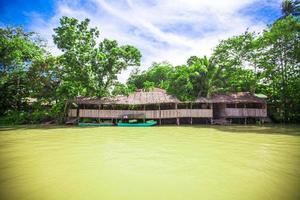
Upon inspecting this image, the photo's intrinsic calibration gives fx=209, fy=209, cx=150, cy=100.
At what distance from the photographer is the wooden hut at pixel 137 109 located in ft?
63.7

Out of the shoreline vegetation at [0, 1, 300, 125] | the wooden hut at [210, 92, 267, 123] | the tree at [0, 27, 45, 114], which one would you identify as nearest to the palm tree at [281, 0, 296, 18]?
the shoreline vegetation at [0, 1, 300, 125]

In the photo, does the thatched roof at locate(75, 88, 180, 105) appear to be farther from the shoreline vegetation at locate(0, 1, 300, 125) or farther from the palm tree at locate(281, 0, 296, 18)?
the palm tree at locate(281, 0, 296, 18)

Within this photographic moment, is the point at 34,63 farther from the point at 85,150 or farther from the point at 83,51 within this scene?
the point at 85,150

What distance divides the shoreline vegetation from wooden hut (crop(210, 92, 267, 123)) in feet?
4.52

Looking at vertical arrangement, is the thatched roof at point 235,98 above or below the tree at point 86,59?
below

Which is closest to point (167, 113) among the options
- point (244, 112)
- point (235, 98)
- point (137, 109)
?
point (137, 109)

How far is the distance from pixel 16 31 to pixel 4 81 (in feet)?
19.6

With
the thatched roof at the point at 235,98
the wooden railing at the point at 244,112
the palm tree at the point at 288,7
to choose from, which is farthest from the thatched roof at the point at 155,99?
the palm tree at the point at 288,7

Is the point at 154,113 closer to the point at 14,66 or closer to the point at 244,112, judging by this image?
the point at 244,112

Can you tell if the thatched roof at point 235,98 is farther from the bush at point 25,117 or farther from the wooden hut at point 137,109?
the bush at point 25,117

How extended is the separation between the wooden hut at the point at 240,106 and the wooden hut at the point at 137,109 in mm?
1664

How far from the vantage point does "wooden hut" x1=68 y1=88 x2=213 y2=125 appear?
1941 centimetres

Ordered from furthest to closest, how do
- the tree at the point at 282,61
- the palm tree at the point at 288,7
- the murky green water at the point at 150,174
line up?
the palm tree at the point at 288,7, the tree at the point at 282,61, the murky green water at the point at 150,174

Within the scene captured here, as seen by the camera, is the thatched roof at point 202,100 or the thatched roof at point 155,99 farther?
the thatched roof at point 155,99
